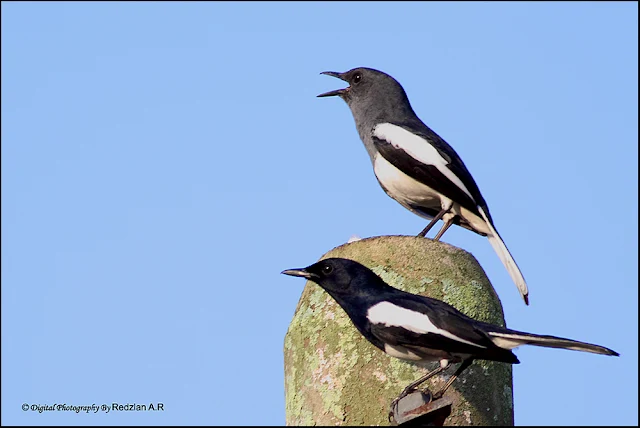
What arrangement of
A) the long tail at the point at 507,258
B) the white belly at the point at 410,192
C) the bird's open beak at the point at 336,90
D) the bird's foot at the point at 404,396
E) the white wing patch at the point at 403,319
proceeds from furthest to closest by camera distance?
the bird's open beak at the point at 336,90 < the white belly at the point at 410,192 < the long tail at the point at 507,258 < the white wing patch at the point at 403,319 < the bird's foot at the point at 404,396

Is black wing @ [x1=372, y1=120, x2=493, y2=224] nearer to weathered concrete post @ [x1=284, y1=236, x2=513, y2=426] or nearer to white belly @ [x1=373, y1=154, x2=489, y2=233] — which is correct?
white belly @ [x1=373, y1=154, x2=489, y2=233]

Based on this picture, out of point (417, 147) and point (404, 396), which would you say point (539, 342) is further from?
point (417, 147)

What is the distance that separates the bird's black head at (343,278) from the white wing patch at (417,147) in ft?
7.29

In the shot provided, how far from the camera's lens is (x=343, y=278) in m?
6.84

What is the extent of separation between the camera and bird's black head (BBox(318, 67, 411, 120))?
998 centimetres

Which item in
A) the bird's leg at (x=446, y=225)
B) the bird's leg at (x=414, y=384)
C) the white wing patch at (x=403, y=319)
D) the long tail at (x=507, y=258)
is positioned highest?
the bird's leg at (x=446, y=225)

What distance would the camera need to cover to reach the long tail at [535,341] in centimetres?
573

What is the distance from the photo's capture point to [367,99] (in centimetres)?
1014

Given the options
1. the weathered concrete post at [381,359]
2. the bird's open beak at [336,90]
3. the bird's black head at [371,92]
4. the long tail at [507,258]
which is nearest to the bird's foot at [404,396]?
the weathered concrete post at [381,359]

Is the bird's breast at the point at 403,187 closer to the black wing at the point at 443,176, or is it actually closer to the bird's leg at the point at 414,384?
the black wing at the point at 443,176

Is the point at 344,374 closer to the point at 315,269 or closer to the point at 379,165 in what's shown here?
the point at 315,269

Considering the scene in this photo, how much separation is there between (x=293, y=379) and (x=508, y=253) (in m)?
2.67

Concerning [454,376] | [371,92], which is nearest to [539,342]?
[454,376]

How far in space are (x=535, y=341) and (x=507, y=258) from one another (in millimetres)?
2712
